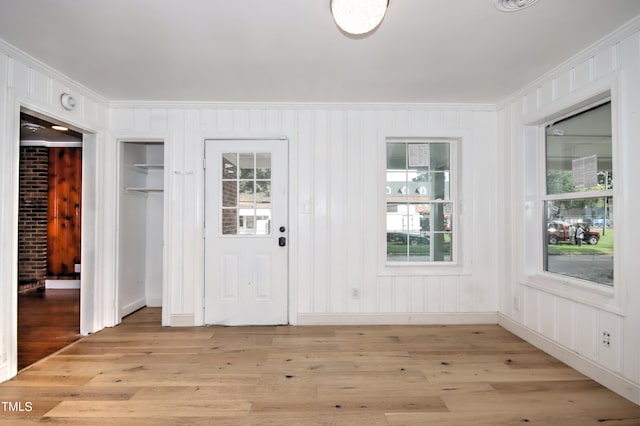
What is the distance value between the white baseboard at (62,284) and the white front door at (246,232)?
139 inches

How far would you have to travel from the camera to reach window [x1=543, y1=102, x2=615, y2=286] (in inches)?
101

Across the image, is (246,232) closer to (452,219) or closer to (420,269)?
(420,269)

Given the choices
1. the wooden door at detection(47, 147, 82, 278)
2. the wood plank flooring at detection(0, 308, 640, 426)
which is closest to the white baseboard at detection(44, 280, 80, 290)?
the wooden door at detection(47, 147, 82, 278)

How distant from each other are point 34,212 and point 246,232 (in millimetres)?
4536

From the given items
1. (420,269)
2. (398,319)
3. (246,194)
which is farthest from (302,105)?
(398,319)

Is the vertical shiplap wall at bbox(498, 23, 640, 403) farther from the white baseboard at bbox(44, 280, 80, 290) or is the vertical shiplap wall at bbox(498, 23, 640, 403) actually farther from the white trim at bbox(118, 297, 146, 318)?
the white baseboard at bbox(44, 280, 80, 290)

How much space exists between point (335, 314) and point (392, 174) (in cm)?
173

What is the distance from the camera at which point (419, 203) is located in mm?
3836

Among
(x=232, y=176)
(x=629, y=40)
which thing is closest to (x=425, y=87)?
(x=629, y=40)

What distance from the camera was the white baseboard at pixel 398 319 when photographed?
3703 mm

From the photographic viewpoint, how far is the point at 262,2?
2.01m

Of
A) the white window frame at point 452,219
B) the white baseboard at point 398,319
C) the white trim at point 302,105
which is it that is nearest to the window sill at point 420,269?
the white window frame at point 452,219

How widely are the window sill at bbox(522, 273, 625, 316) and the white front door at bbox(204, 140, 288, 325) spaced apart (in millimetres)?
2557

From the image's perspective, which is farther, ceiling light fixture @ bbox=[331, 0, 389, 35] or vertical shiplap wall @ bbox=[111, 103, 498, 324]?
vertical shiplap wall @ bbox=[111, 103, 498, 324]
